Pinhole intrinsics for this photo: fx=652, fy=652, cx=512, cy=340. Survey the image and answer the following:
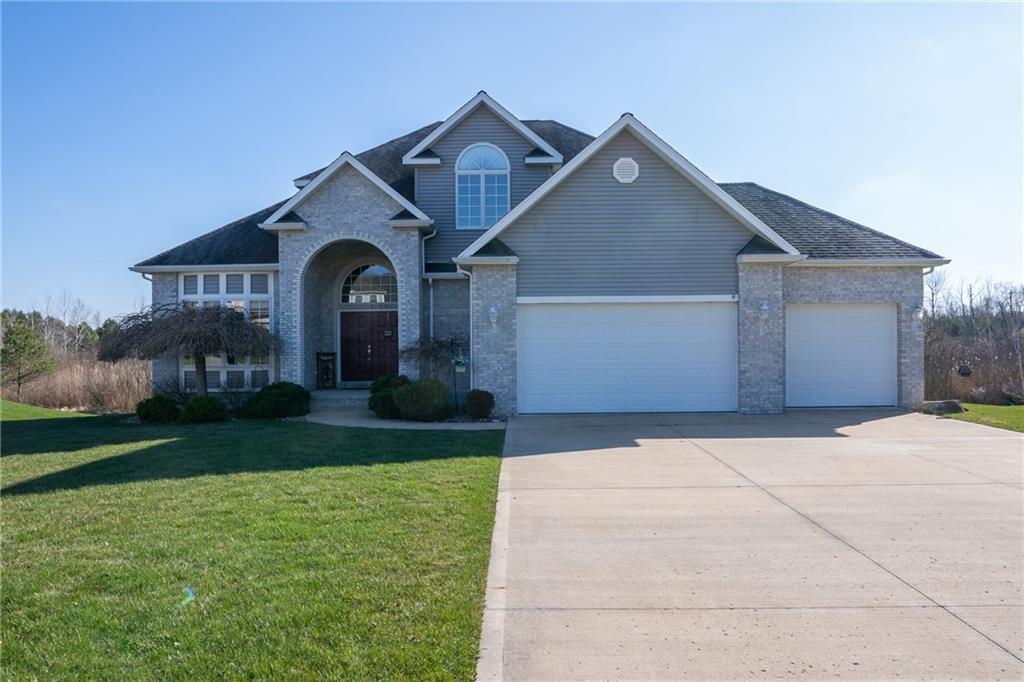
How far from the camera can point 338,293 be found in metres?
19.0

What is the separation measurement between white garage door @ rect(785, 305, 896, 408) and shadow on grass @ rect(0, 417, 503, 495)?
25.5ft

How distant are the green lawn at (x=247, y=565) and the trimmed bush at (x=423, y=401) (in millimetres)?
4102

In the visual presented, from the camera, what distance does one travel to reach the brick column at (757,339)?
14.7 metres

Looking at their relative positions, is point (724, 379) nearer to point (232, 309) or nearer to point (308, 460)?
point (308, 460)

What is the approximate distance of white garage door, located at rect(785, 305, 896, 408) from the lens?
15.5 meters

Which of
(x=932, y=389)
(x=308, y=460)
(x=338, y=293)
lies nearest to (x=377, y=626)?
(x=308, y=460)

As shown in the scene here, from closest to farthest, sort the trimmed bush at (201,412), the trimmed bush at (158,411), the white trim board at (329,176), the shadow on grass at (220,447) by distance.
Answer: the shadow on grass at (220,447) → the trimmed bush at (201,412) → the trimmed bush at (158,411) → the white trim board at (329,176)

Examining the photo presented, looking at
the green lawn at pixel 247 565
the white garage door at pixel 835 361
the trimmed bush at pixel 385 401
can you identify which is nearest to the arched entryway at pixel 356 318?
the trimmed bush at pixel 385 401

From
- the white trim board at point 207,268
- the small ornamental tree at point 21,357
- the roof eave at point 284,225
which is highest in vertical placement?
the roof eave at point 284,225

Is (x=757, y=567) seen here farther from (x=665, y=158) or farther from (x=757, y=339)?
(x=665, y=158)

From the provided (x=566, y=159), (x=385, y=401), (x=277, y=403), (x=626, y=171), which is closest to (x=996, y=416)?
(x=626, y=171)

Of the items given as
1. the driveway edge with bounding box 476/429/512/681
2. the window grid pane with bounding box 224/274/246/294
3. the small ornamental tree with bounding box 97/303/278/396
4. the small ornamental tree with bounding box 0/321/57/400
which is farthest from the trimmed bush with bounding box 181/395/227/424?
the small ornamental tree with bounding box 0/321/57/400

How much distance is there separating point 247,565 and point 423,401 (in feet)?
29.7

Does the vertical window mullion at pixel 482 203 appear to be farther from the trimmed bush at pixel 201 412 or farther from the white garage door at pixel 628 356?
the trimmed bush at pixel 201 412
